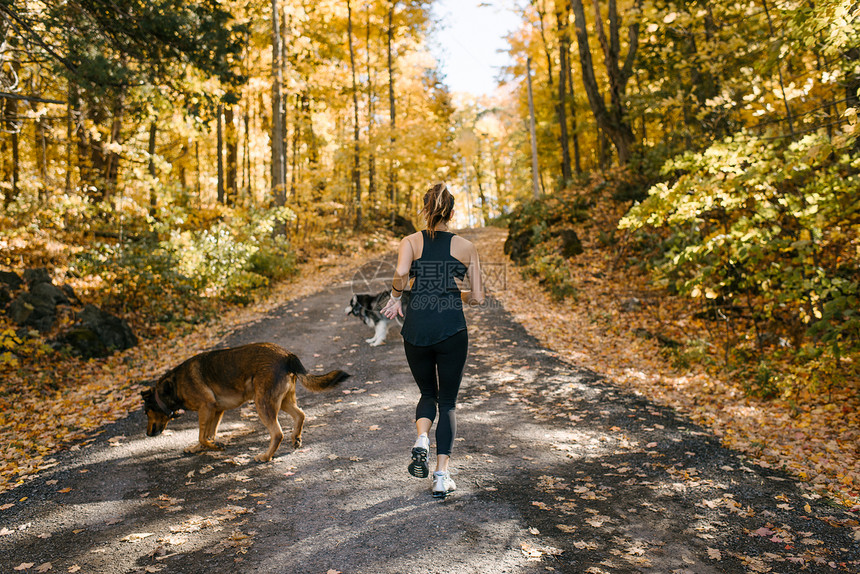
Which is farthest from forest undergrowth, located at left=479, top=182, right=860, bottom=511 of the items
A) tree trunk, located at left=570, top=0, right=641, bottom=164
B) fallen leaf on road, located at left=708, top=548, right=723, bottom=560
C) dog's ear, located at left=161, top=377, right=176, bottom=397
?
dog's ear, located at left=161, top=377, right=176, bottom=397

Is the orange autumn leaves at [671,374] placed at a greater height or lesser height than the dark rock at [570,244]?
lesser

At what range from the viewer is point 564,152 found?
24797 mm

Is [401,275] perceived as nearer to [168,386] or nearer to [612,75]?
[168,386]

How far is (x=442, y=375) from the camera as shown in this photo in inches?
149

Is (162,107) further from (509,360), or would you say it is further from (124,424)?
(509,360)

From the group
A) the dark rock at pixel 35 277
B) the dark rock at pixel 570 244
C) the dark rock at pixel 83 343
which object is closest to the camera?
the dark rock at pixel 83 343

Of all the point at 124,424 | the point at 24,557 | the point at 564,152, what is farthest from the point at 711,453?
the point at 564,152

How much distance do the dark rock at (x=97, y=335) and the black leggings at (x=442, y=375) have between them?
311 inches

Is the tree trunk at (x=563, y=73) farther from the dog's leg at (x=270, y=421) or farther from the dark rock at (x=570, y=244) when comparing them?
the dog's leg at (x=270, y=421)

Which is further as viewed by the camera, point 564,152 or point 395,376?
point 564,152

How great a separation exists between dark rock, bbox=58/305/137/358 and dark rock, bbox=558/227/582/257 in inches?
477

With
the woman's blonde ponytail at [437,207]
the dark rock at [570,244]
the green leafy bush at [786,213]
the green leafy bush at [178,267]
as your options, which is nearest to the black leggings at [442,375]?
the woman's blonde ponytail at [437,207]

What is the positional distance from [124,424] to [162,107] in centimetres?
759

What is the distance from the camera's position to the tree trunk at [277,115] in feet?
57.9
